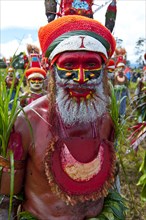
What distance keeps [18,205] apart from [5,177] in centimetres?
26

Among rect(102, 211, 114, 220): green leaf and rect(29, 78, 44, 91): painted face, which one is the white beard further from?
rect(29, 78, 44, 91): painted face

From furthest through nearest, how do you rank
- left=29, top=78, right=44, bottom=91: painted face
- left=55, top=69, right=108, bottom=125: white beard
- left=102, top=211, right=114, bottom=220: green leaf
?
1. left=29, top=78, right=44, bottom=91: painted face
2. left=102, top=211, right=114, bottom=220: green leaf
3. left=55, top=69, right=108, bottom=125: white beard

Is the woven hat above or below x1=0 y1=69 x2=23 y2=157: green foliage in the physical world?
above

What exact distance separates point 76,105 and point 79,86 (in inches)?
4.0

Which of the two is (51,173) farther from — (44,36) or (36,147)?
(44,36)

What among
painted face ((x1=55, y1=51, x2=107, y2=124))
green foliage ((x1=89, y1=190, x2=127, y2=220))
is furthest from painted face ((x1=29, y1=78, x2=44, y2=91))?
painted face ((x1=55, y1=51, x2=107, y2=124))

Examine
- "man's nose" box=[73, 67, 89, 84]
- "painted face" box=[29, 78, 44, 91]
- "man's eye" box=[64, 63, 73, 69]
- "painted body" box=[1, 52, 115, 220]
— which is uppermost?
"painted face" box=[29, 78, 44, 91]

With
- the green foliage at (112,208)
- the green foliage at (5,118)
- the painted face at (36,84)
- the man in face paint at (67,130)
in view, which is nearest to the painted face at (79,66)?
the man in face paint at (67,130)

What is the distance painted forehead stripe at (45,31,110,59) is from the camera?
1677 mm

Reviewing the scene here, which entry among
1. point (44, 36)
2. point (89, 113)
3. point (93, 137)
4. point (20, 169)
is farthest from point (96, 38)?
point (20, 169)

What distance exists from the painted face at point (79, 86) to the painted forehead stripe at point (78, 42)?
0.03 meters

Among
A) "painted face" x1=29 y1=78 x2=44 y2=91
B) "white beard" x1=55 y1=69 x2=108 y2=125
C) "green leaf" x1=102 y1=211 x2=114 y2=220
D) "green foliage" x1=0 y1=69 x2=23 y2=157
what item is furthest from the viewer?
"painted face" x1=29 y1=78 x2=44 y2=91

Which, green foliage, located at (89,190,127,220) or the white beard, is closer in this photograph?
the white beard

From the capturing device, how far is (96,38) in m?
1.73
